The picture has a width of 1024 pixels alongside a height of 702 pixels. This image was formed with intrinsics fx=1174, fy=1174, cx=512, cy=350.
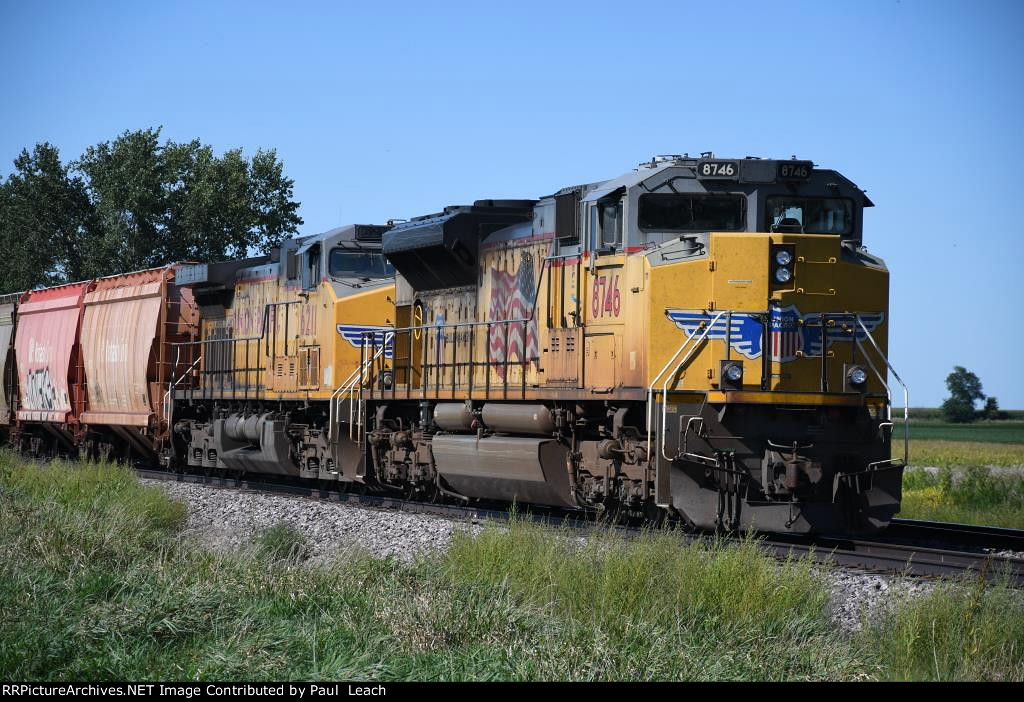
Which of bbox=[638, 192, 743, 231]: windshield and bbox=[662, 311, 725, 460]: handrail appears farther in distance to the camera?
bbox=[638, 192, 743, 231]: windshield

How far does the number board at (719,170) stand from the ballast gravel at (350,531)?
387 centimetres

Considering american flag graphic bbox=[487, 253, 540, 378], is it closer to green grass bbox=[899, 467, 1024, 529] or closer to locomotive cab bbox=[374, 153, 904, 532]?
locomotive cab bbox=[374, 153, 904, 532]

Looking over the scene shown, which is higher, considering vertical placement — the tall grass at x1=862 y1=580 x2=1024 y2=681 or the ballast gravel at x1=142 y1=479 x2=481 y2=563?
the tall grass at x1=862 y1=580 x2=1024 y2=681

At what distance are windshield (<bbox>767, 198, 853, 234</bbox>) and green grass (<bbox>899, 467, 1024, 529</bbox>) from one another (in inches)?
226

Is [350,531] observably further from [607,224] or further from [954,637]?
[954,637]

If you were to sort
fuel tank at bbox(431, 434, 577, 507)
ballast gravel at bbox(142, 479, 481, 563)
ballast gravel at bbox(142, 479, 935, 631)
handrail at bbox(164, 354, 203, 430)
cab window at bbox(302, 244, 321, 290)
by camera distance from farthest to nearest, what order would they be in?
handrail at bbox(164, 354, 203, 430) < cab window at bbox(302, 244, 321, 290) < fuel tank at bbox(431, 434, 577, 507) < ballast gravel at bbox(142, 479, 481, 563) < ballast gravel at bbox(142, 479, 935, 631)

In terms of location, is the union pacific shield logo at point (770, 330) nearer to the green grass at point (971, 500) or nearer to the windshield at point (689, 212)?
the windshield at point (689, 212)

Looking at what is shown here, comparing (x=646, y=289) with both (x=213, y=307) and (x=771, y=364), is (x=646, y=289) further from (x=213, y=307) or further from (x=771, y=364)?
(x=213, y=307)

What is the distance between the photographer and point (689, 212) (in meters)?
11.3

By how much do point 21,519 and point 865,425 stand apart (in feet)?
26.2

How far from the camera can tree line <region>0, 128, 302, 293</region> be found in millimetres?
40656

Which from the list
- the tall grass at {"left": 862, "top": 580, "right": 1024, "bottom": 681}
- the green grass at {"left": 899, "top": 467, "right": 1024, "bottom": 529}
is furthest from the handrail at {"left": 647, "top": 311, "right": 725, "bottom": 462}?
the green grass at {"left": 899, "top": 467, "right": 1024, "bottom": 529}

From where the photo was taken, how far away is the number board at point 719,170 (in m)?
11.1
